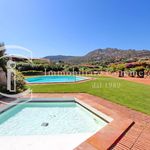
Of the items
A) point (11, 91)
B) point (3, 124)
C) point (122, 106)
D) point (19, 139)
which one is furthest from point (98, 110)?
point (11, 91)

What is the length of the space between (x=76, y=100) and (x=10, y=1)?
950cm

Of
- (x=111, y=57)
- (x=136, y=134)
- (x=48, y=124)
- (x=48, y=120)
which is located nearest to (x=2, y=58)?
(x=48, y=120)

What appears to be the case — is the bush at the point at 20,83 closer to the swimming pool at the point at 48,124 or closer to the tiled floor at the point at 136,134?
the swimming pool at the point at 48,124

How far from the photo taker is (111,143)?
4082mm

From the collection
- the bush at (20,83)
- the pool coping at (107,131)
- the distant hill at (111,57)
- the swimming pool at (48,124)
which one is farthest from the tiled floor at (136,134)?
the distant hill at (111,57)

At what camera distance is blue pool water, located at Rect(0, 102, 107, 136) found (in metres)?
6.07

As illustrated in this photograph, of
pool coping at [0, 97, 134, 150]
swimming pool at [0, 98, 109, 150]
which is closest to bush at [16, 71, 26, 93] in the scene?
swimming pool at [0, 98, 109, 150]

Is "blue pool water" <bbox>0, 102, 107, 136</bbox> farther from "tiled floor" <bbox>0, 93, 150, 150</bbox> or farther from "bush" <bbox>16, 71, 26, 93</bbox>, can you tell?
"bush" <bbox>16, 71, 26, 93</bbox>

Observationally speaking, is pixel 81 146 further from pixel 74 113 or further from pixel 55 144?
pixel 74 113

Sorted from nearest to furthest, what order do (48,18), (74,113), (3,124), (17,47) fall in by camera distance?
(3,124) < (74,113) < (17,47) < (48,18)

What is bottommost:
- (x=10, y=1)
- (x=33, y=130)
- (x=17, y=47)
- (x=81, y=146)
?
(x=33, y=130)

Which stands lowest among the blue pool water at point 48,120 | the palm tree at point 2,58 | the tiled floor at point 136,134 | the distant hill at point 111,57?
the blue pool water at point 48,120

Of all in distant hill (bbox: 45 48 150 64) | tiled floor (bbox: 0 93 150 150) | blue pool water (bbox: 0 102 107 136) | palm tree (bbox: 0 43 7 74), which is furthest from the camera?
distant hill (bbox: 45 48 150 64)

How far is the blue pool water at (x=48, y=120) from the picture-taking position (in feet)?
19.9
